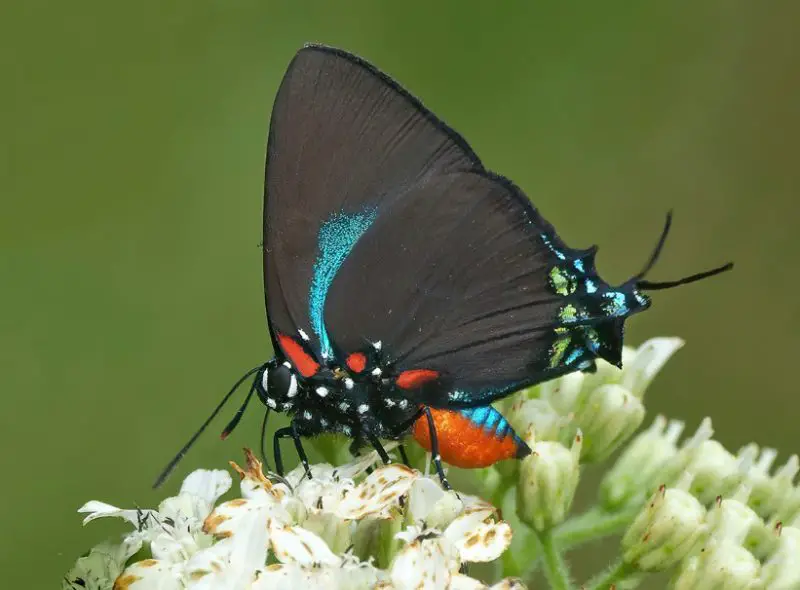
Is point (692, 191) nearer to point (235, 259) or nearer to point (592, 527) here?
point (235, 259)

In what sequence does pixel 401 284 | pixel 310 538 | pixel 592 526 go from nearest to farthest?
pixel 310 538 < pixel 401 284 < pixel 592 526

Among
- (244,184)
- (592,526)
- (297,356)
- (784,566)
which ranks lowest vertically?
(784,566)

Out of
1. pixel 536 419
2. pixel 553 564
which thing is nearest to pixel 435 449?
pixel 536 419

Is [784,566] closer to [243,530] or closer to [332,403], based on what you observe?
[332,403]

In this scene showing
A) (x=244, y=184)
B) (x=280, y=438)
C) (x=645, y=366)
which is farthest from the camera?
(x=244, y=184)

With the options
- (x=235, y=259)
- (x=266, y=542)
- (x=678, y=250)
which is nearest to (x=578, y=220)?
(x=678, y=250)

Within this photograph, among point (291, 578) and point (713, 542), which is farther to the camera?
point (713, 542)

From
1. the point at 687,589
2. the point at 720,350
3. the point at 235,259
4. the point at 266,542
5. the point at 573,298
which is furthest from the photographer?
the point at 720,350
